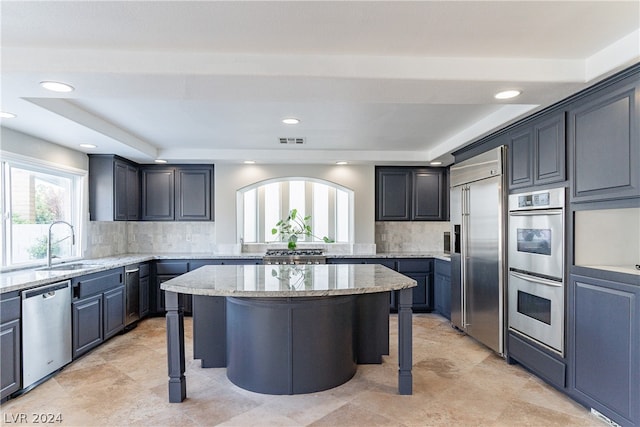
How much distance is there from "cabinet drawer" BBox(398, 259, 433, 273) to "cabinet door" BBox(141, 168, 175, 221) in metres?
3.52

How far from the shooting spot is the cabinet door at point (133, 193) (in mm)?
5332

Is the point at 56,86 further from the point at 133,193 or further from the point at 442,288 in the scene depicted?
the point at 442,288

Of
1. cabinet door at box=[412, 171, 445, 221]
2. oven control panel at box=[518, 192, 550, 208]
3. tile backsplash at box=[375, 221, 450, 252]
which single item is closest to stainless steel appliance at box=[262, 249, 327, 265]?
tile backsplash at box=[375, 221, 450, 252]

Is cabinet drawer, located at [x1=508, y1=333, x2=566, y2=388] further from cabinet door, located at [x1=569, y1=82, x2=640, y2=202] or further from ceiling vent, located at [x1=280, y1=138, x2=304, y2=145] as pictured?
ceiling vent, located at [x1=280, y1=138, x2=304, y2=145]

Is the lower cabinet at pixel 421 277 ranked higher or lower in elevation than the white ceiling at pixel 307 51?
lower

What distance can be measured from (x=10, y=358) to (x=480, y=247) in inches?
165

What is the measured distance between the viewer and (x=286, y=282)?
2.88 meters

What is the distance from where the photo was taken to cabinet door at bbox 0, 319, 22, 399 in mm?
2691

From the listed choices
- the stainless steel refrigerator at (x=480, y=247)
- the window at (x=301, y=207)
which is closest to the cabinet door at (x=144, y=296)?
the window at (x=301, y=207)

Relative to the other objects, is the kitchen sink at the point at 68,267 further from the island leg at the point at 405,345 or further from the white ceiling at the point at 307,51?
the island leg at the point at 405,345

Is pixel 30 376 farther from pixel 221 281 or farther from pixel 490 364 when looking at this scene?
pixel 490 364

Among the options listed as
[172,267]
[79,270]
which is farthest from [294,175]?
[79,270]

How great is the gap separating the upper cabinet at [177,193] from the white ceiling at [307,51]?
2.47 meters

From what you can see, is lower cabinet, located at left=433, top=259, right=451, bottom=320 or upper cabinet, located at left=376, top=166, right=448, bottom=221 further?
upper cabinet, located at left=376, top=166, right=448, bottom=221
